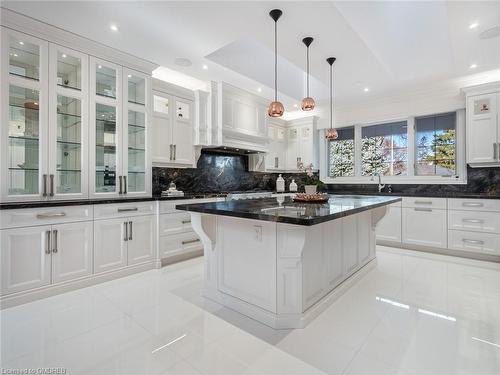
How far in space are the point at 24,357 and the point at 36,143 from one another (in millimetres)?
1926

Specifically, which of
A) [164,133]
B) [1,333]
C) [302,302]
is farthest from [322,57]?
[1,333]

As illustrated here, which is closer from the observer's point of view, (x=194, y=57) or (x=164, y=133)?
(x=194, y=57)

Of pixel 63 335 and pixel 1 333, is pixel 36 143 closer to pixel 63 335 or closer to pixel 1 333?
pixel 1 333

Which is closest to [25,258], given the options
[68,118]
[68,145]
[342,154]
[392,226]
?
[68,145]

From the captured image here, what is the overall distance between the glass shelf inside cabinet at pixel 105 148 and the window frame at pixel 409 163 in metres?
4.21

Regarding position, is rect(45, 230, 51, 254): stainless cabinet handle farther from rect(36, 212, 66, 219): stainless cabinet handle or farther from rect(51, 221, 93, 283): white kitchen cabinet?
rect(36, 212, 66, 219): stainless cabinet handle

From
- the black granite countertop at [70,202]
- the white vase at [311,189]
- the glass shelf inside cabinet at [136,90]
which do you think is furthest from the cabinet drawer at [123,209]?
the white vase at [311,189]

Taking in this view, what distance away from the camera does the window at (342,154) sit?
548cm

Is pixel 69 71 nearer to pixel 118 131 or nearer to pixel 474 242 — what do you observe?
pixel 118 131

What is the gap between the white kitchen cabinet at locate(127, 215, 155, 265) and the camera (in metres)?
3.11

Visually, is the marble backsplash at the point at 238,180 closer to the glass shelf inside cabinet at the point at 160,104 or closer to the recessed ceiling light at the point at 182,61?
the glass shelf inside cabinet at the point at 160,104

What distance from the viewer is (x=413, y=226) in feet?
13.6

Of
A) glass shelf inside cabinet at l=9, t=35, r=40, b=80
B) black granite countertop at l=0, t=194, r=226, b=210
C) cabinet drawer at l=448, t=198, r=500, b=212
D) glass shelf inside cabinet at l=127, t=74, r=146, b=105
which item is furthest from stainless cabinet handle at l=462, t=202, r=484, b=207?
glass shelf inside cabinet at l=9, t=35, r=40, b=80

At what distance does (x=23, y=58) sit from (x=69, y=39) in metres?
0.47
